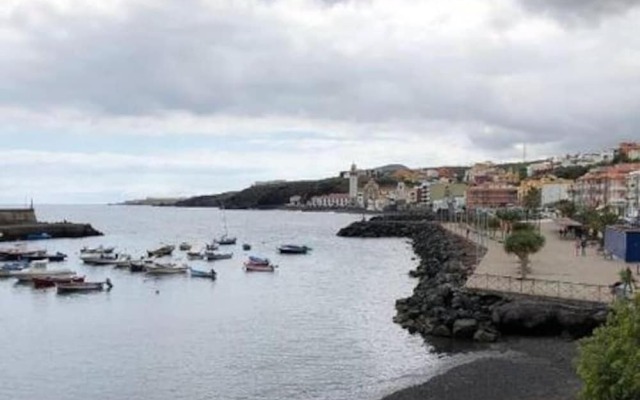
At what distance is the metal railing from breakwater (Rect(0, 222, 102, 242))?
96.7 meters

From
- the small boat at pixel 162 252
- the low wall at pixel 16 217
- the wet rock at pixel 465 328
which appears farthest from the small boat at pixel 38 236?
the wet rock at pixel 465 328

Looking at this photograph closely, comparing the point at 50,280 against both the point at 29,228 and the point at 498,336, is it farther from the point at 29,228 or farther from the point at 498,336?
Result: the point at 29,228

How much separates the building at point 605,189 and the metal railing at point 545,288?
91590mm

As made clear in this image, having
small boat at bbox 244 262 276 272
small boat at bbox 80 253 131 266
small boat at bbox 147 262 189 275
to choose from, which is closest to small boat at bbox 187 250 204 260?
small boat at bbox 80 253 131 266

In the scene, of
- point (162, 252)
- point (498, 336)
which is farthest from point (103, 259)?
point (498, 336)

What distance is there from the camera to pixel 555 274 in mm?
46156

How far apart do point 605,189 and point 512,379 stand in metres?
129

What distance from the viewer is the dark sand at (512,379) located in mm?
25498

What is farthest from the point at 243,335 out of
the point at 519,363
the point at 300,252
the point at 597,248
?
the point at 300,252

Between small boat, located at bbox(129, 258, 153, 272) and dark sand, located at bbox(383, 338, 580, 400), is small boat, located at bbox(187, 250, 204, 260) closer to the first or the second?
small boat, located at bbox(129, 258, 153, 272)

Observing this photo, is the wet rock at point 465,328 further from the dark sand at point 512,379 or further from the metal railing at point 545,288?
the metal railing at point 545,288

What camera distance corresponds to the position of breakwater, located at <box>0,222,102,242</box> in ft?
419

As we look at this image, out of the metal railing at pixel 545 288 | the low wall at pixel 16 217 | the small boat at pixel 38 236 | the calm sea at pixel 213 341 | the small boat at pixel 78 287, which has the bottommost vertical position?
the calm sea at pixel 213 341

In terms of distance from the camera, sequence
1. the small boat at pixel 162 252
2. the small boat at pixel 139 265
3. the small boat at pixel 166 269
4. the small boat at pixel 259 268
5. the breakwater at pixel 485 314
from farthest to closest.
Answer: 1. the small boat at pixel 162 252
2. the small boat at pixel 259 268
3. the small boat at pixel 139 265
4. the small boat at pixel 166 269
5. the breakwater at pixel 485 314
